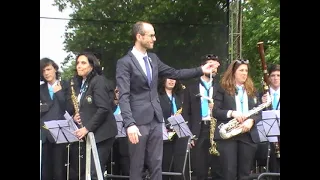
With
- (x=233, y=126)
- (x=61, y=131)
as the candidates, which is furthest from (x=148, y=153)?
(x=233, y=126)

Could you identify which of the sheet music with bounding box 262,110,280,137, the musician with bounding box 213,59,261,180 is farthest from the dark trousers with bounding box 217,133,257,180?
the sheet music with bounding box 262,110,280,137

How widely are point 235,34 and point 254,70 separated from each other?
0.56 meters

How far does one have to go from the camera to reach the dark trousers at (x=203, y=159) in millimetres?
7164

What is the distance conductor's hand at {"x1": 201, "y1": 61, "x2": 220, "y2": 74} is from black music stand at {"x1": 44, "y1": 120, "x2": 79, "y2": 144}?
1.55 m

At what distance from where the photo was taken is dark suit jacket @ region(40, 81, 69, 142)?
6762 mm

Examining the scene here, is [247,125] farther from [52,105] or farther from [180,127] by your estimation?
→ [52,105]

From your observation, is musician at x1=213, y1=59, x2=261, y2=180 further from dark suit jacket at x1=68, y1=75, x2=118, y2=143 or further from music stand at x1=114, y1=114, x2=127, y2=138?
dark suit jacket at x1=68, y1=75, x2=118, y2=143

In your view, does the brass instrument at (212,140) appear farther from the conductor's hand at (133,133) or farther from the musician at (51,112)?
the musician at (51,112)

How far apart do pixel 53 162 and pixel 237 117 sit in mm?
2059

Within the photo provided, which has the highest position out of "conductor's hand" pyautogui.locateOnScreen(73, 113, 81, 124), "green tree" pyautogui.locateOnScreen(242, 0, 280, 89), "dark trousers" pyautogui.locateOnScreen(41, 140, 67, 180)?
"green tree" pyautogui.locateOnScreen(242, 0, 280, 89)

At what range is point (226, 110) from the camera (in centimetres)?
710

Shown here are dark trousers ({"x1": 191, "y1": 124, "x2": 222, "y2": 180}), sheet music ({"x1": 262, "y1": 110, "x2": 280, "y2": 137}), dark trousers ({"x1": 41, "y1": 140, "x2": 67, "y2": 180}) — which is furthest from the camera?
dark trousers ({"x1": 191, "y1": 124, "x2": 222, "y2": 180})
